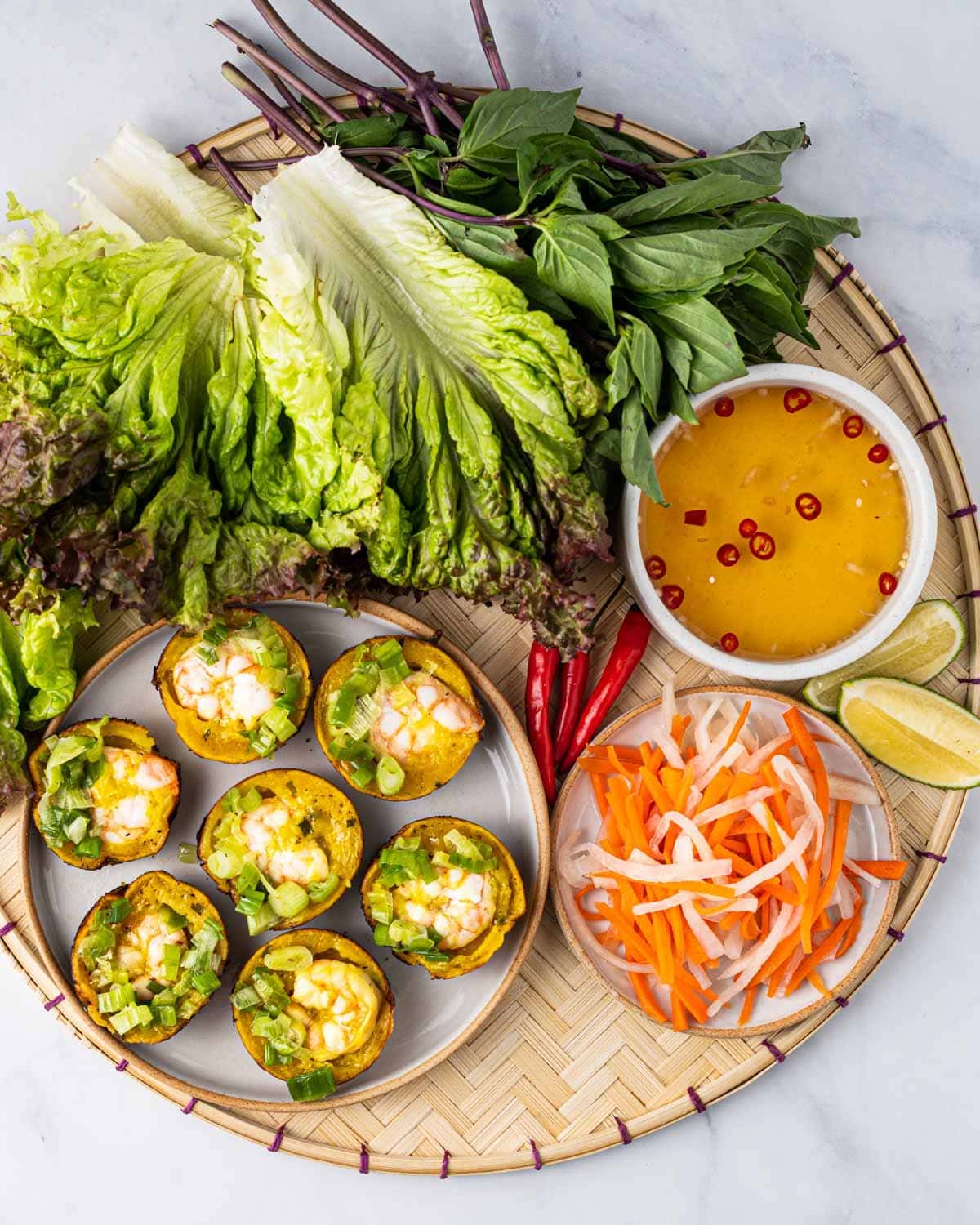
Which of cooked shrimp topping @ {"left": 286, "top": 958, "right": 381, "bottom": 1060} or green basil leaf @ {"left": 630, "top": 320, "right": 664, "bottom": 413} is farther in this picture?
cooked shrimp topping @ {"left": 286, "top": 958, "right": 381, "bottom": 1060}

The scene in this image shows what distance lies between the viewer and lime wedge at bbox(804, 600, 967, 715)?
10.4 ft

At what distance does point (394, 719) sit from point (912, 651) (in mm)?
1524

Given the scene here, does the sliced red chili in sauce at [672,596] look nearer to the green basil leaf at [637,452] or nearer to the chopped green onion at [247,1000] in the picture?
the green basil leaf at [637,452]

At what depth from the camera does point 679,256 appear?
265 centimetres

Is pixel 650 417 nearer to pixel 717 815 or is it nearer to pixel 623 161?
pixel 623 161

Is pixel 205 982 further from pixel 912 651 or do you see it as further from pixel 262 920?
pixel 912 651

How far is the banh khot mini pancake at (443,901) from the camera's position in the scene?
9.54 ft

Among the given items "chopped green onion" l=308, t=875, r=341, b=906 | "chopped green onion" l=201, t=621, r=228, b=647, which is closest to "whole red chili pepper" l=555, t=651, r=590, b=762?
"chopped green onion" l=308, t=875, r=341, b=906

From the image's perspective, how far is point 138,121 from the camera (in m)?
3.30

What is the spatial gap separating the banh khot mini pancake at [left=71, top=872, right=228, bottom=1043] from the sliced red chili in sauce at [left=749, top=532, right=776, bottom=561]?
177cm

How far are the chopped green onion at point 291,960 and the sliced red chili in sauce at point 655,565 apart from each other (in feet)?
4.55

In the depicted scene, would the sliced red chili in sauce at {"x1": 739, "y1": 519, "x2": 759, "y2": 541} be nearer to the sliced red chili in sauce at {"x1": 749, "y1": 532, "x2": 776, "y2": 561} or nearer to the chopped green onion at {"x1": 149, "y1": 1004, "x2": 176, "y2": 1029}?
the sliced red chili in sauce at {"x1": 749, "y1": 532, "x2": 776, "y2": 561}

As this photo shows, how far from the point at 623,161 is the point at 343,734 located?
66.8 inches

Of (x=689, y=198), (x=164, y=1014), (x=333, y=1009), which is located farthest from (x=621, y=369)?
(x=164, y=1014)
